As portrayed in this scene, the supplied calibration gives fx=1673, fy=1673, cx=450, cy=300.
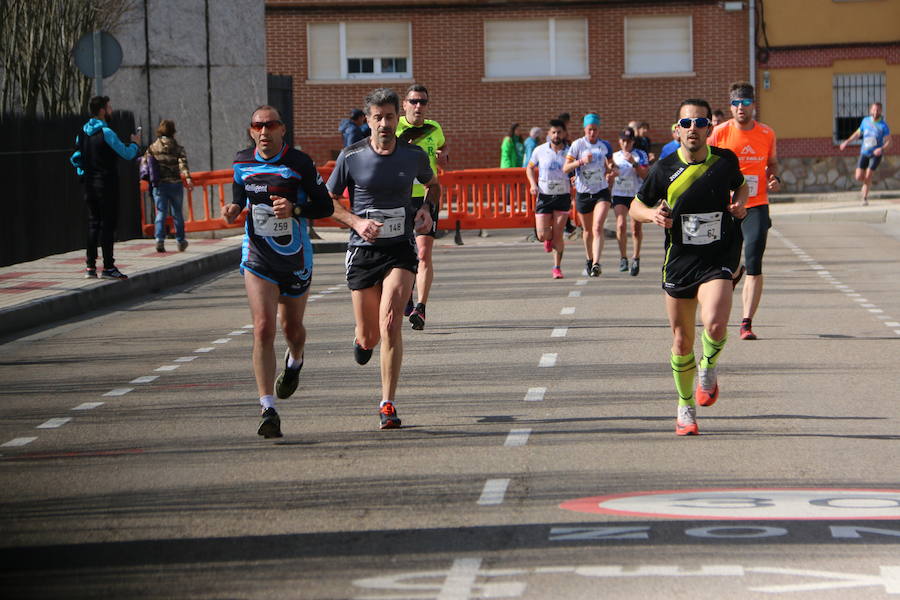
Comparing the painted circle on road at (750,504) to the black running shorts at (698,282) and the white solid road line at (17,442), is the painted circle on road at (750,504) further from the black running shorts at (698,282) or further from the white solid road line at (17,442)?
A: the white solid road line at (17,442)

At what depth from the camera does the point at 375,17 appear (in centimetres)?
4044

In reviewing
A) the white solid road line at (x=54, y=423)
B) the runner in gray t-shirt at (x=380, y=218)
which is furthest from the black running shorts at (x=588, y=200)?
the white solid road line at (x=54, y=423)

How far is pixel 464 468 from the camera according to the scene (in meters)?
8.14

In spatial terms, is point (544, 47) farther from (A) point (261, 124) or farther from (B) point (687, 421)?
(B) point (687, 421)

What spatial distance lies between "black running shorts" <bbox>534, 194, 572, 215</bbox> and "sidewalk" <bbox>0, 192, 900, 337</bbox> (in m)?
4.62

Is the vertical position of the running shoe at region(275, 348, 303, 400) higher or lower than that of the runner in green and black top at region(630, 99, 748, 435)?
lower

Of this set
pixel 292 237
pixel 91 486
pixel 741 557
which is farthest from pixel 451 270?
pixel 741 557

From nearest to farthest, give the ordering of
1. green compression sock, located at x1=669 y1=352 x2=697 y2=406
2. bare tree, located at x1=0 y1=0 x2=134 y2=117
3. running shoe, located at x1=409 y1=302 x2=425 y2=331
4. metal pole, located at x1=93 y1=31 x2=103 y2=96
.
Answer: green compression sock, located at x1=669 y1=352 x2=697 y2=406 → running shoe, located at x1=409 y1=302 x2=425 y2=331 → metal pole, located at x1=93 y1=31 x2=103 y2=96 → bare tree, located at x1=0 y1=0 x2=134 y2=117

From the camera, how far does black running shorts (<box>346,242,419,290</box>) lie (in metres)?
9.71

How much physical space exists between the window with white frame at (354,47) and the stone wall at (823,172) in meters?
9.52

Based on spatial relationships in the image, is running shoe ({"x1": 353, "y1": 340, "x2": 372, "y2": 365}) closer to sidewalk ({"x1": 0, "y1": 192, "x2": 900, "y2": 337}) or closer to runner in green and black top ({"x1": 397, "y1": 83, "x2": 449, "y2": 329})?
runner in green and black top ({"x1": 397, "y1": 83, "x2": 449, "y2": 329})

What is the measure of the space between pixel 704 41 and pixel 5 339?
92.3 feet

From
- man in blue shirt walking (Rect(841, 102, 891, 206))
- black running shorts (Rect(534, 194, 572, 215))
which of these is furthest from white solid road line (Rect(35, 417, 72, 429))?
man in blue shirt walking (Rect(841, 102, 891, 206))

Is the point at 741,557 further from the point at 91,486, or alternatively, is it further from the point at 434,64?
the point at 434,64
